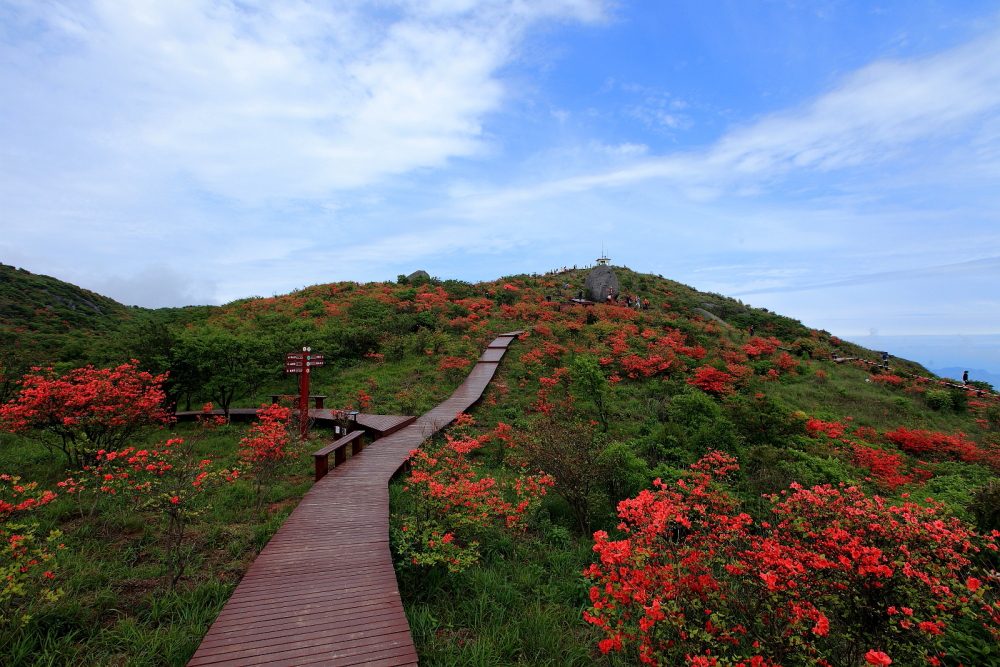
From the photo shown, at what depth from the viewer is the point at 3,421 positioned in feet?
23.2

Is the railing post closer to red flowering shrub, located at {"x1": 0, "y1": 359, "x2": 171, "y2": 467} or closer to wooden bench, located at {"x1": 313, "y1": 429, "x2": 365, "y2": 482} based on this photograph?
wooden bench, located at {"x1": 313, "y1": 429, "x2": 365, "y2": 482}

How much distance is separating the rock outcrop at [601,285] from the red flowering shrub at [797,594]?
25980mm

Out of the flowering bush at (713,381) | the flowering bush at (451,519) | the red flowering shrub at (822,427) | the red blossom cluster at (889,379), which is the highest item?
the flowering bush at (713,381)

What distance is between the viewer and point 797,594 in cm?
307

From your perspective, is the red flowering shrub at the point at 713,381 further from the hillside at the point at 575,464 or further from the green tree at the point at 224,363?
the green tree at the point at 224,363

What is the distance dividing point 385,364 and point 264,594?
12404mm

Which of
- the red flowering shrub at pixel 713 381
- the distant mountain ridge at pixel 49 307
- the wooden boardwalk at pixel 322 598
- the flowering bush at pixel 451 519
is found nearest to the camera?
the wooden boardwalk at pixel 322 598

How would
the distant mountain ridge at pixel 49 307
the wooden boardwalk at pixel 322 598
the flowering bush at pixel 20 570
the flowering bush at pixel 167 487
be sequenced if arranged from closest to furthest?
1. the wooden boardwalk at pixel 322 598
2. the flowering bush at pixel 20 570
3. the flowering bush at pixel 167 487
4. the distant mountain ridge at pixel 49 307

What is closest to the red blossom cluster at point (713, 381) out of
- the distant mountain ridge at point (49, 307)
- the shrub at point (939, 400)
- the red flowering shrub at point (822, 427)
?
the red flowering shrub at point (822, 427)

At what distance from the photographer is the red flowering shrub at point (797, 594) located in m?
3.01

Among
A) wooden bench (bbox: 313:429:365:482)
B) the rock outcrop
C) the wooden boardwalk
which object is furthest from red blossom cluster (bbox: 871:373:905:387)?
wooden bench (bbox: 313:429:365:482)

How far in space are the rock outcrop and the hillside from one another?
6.68 meters

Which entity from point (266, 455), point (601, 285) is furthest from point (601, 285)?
point (266, 455)

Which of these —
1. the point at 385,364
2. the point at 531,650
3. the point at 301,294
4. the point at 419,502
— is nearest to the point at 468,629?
the point at 531,650
